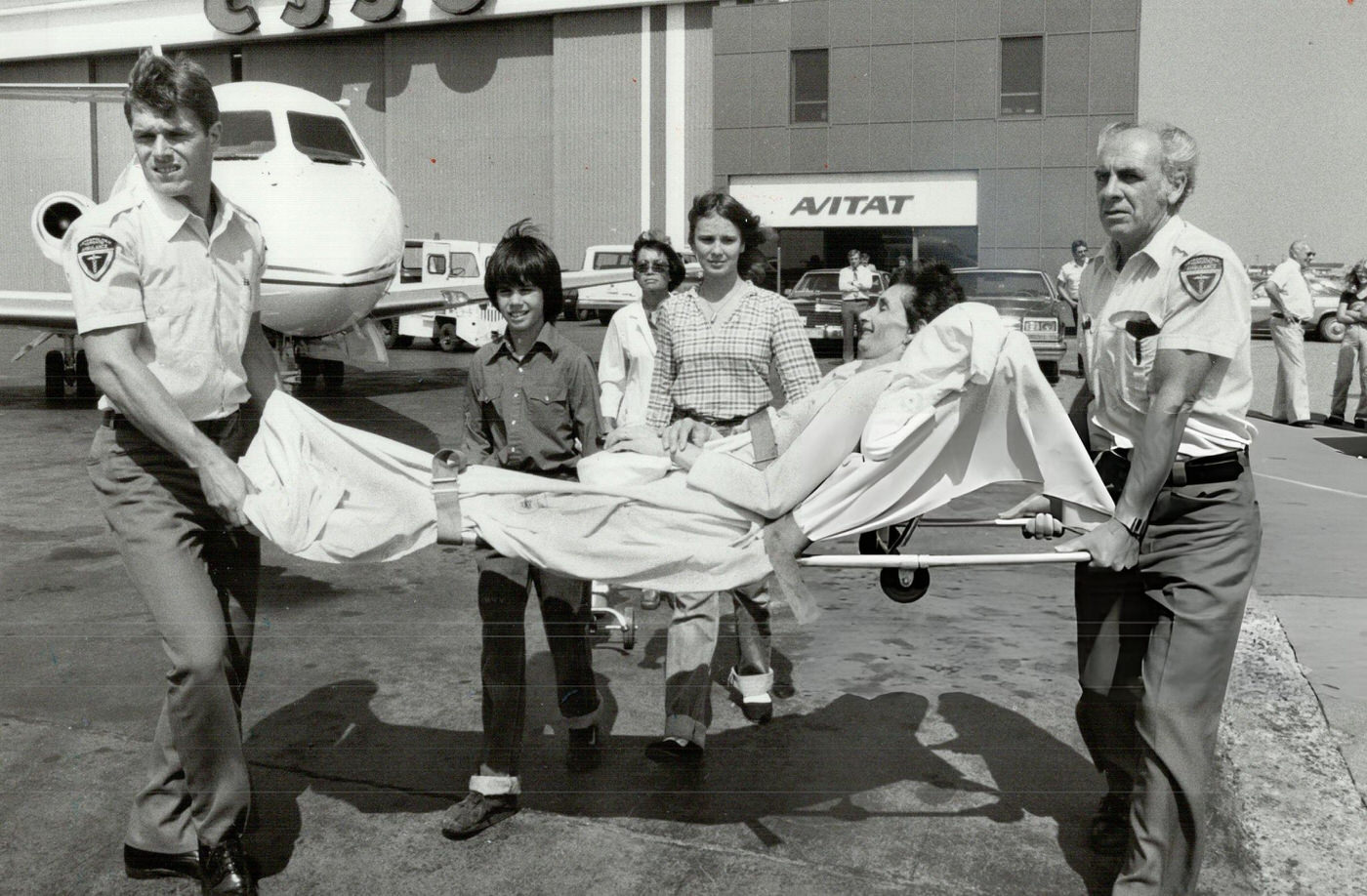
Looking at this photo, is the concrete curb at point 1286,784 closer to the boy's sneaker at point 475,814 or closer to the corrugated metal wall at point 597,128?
the boy's sneaker at point 475,814

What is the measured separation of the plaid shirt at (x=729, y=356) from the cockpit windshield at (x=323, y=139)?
1019cm

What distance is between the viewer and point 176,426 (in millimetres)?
3209

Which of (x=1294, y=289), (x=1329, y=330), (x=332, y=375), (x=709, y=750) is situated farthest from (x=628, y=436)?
(x=1329, y=330)

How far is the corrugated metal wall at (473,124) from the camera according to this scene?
1571 inches

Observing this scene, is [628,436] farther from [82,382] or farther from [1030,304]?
[82,382]

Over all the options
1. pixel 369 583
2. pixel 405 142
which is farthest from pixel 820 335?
pixel 405 142

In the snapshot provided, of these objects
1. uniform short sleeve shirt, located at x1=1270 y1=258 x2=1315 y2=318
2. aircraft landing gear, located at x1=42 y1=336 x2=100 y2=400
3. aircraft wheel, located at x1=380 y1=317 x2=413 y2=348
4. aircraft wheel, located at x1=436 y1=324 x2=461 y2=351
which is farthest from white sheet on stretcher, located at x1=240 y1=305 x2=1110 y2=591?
aircraft wheel, located at x1=380 y1=317 x2=413 y2=348

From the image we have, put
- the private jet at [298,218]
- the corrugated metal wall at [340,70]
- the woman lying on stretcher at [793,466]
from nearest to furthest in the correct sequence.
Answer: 1. the woman lying on stretcher at [793,466]
2. the private jet at [298,218]
3. the corrugated metal wall at [340,70]

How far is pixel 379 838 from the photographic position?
384 centimetres

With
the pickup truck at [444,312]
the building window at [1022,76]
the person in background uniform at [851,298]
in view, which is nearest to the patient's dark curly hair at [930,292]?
the person in background uniform at [851,298]

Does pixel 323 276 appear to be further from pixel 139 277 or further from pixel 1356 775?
pixel 1356 775

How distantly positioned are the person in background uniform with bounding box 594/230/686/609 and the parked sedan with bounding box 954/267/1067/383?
8770 millimetres

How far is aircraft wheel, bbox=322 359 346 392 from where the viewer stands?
1848cm

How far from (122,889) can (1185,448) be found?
3034 mm
